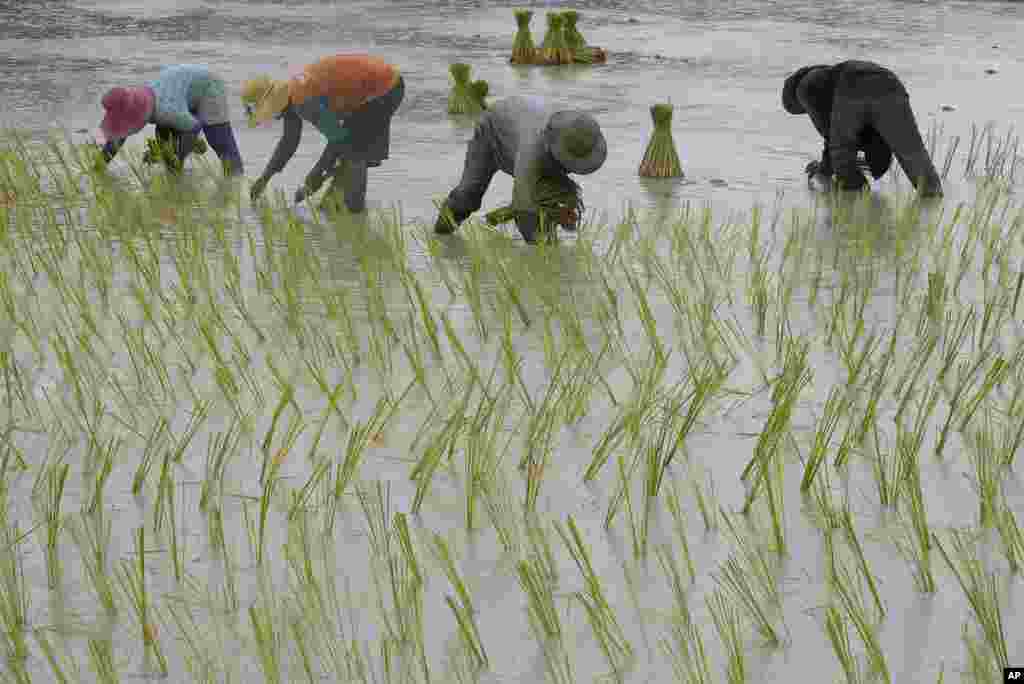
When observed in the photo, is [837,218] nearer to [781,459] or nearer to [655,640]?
[781,459]

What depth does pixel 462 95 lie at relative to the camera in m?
7.91

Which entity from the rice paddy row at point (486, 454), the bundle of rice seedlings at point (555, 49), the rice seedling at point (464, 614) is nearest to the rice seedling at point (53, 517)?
the rice paddy row at point (486, 454)

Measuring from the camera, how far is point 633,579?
97.3 inches

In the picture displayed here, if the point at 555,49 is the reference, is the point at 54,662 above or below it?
above

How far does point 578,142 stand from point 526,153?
9.8 inches

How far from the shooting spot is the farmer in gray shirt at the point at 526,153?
14.9 ft

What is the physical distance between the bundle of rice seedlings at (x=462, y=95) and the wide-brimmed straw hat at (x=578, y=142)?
3401 millimetres

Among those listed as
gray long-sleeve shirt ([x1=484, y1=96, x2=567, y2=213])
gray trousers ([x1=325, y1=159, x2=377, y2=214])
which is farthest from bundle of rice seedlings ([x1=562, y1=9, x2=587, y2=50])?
gray long-sleeve shirt ([x1=484, y1=96, x2=567, y2=213])

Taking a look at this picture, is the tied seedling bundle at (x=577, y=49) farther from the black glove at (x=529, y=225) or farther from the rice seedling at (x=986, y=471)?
the rice seedling at (x=986, y=471)

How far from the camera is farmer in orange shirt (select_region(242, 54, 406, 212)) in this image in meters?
5.16

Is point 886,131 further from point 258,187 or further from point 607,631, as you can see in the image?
point 607,631

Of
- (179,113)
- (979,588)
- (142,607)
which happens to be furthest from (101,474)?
(179,113)

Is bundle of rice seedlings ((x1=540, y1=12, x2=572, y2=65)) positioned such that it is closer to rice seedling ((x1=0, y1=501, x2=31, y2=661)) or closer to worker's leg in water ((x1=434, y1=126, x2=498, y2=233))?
worker's leg in water ((x1=434, y1=126, x2=498, y2=233))

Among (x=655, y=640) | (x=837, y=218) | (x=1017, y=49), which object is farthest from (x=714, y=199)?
(x=1017, y=49)
